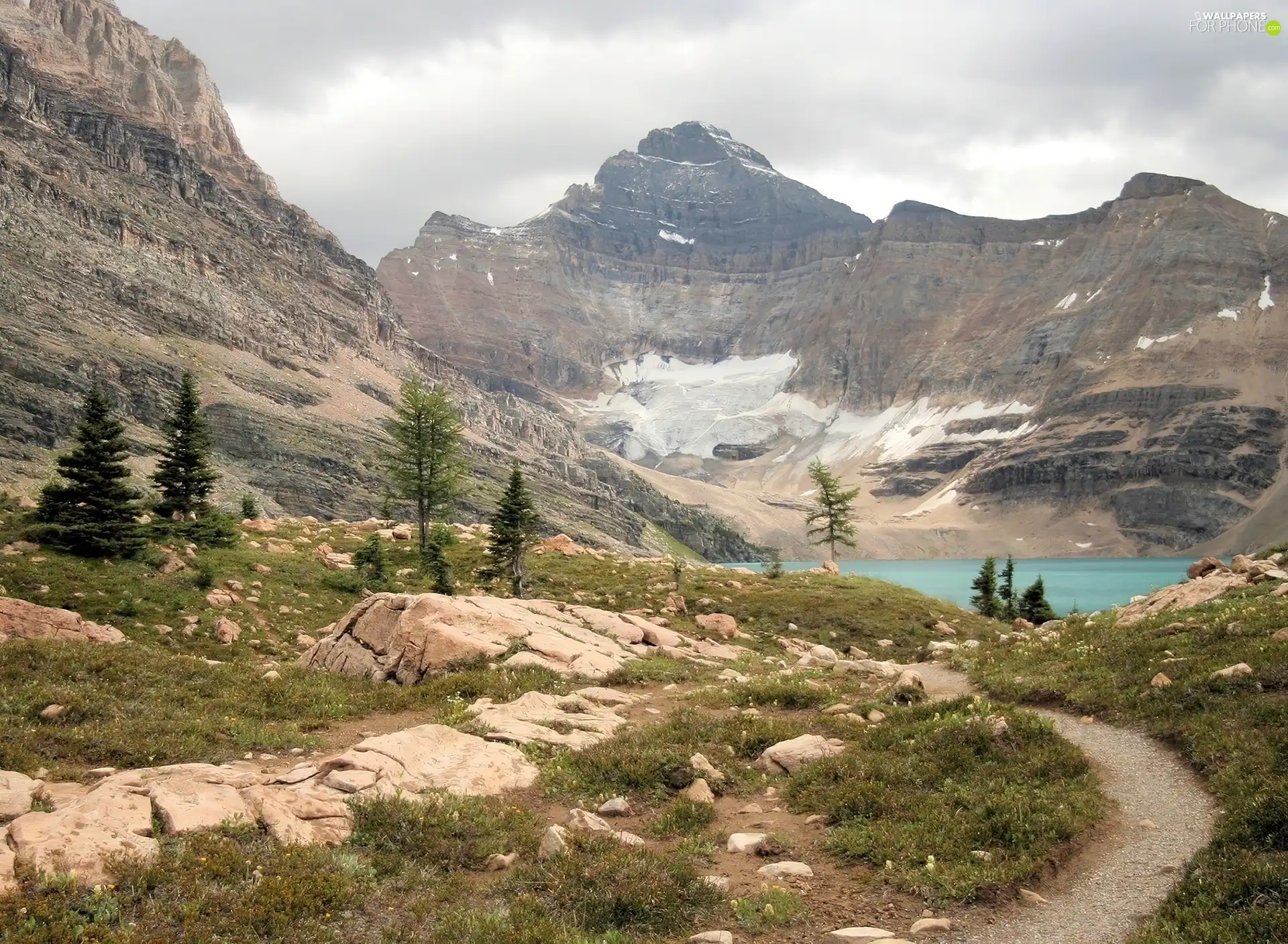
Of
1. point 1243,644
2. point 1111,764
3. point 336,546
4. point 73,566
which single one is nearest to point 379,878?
point 1111,764

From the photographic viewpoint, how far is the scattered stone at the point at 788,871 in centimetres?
1105

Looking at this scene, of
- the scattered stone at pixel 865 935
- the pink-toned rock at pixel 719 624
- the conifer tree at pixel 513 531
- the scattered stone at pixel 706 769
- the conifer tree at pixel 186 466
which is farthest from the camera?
the conifer tree at pixel 513 531

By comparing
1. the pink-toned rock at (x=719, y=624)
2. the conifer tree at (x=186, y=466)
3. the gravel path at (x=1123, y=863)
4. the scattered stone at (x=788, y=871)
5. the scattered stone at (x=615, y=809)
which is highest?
the conifer tree at (x=186, y=466)

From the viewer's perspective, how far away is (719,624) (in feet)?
120

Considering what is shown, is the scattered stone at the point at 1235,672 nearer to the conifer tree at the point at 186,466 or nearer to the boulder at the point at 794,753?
the boulder at the point at 794,753

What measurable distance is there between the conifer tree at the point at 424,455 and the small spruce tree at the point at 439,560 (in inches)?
76.4

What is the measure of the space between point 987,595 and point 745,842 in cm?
5968

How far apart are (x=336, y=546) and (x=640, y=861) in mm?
36665

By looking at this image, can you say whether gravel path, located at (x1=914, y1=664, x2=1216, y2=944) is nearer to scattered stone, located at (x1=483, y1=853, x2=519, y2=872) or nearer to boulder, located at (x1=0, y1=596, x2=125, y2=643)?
scattered stone, located at (x1=483, y1=853, x2=519, y2=872)

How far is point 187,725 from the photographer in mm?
15367

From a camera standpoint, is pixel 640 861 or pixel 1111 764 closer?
pixel 640 861

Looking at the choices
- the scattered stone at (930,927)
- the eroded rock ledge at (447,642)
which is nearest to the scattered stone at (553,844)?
the scattered stone at (930,927)

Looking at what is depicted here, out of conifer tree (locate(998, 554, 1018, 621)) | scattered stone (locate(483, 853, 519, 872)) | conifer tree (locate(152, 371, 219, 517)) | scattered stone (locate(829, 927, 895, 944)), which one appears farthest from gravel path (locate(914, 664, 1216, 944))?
conifer tree (locate(998, 554, 1018, 621))

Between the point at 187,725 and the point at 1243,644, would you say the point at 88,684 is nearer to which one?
the point at 187,725
